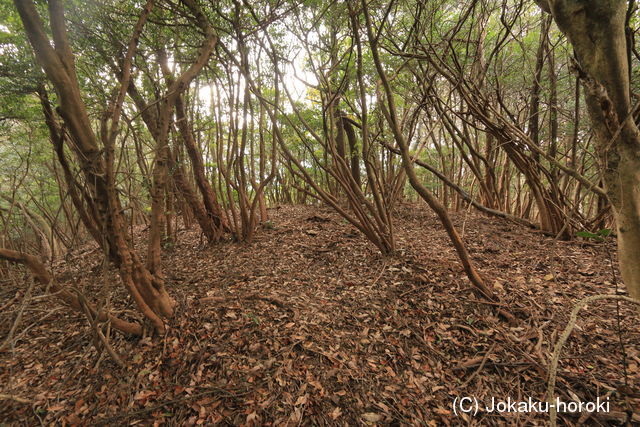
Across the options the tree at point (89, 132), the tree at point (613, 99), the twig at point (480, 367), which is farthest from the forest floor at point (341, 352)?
the tree at point (613, 99)

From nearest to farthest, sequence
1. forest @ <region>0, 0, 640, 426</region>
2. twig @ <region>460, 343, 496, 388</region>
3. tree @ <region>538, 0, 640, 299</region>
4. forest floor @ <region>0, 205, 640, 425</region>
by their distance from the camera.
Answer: tree @ <region>538, 0, 640, 299</region> < forest @ <region>0, 0, 640, 426</region> < forest floor @ <region>0, 205, 640, 425</region> < twig @ <region>460, 343, 496, 388</region>

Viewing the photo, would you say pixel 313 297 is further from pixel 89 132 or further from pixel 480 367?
pixel 89 132

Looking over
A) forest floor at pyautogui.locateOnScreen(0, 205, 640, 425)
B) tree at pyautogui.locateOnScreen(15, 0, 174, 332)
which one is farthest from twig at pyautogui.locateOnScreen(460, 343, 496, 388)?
tree at pyautogui.locateOnScreen(15, 0, 174, 332)

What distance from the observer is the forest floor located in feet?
7.16

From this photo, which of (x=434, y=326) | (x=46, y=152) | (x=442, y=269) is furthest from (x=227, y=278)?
(x=46, y=152)

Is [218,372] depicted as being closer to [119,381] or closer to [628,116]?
[119,381]

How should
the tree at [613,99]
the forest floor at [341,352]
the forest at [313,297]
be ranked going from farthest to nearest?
the forest floor at [341,352] < the forest at [313,297] < the tree at [613,99]

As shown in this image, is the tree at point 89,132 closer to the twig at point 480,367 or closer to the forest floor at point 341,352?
the forest floor at point 341,352

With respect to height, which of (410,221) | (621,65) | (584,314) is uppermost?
(621,65)

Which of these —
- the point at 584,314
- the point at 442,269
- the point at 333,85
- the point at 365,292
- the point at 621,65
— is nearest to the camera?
the point at 621,65

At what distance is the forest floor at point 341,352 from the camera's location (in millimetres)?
2184

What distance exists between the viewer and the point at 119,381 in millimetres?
2408

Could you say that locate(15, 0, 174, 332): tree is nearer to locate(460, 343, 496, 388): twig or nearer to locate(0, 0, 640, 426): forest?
locate(0, 0, 640, 426): forest

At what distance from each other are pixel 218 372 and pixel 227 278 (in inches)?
62.7
